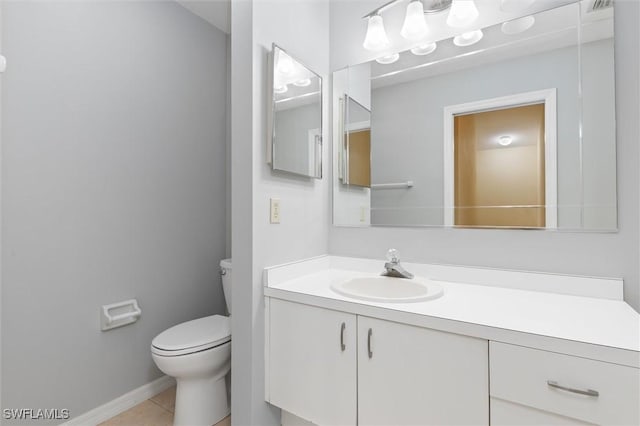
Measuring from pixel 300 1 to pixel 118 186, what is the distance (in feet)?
4.69

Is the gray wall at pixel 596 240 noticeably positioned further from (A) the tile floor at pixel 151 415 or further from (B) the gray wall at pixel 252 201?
(A) the tile floor at pixel 151 415

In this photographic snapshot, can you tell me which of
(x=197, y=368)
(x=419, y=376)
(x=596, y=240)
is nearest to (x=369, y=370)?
(x=419, y=376)

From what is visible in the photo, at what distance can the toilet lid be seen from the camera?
157 cm

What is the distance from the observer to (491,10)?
1439mm

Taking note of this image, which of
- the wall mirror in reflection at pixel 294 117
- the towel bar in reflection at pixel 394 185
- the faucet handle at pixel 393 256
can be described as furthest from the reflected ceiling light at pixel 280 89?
the faucet handle at pixel 393 256

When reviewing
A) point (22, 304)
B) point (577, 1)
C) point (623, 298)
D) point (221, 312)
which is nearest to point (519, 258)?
point (623, 298)

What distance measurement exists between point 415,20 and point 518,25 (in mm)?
460

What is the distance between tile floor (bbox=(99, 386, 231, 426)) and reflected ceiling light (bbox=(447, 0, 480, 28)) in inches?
91.4

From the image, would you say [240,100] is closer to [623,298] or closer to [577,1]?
[577,1]

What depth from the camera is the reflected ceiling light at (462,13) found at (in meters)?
1.46

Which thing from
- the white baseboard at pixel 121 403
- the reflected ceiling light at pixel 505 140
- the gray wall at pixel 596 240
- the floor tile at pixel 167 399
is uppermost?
the reflected ceiling light at pixel 505 140

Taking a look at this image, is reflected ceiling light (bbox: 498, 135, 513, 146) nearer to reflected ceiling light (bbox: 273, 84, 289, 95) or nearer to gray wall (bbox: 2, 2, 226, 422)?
reflected ceiling light (bbox: 273, 84, 289, 95)

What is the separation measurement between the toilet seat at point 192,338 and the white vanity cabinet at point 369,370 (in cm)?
37

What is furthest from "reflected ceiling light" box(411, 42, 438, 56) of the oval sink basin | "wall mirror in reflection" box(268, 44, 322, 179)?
the oval sink basin
